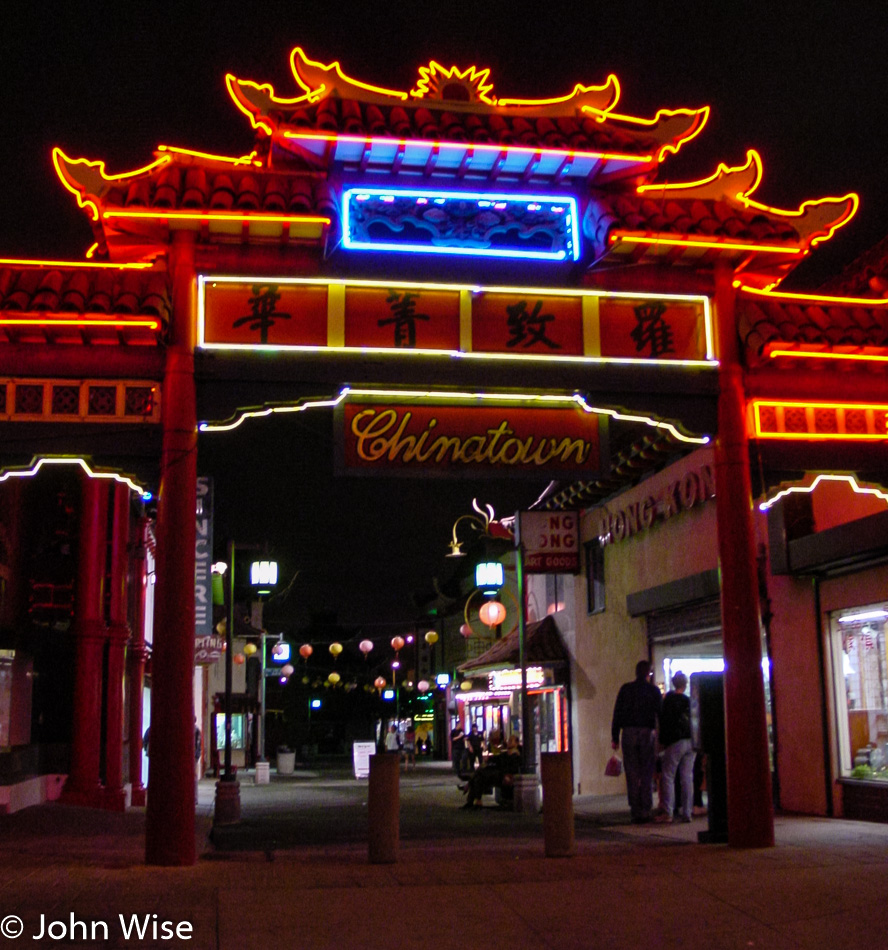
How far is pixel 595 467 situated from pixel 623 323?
1592 mm

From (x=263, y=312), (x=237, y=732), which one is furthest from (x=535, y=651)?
(x=237, y=732)

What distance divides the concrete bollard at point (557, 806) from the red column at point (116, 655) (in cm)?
1118

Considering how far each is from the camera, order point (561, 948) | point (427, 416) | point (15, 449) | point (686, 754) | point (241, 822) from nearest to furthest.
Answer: point (561, 948) → point (15, 449) → point (427, 416) → point (686, 754) → point (241, 822)

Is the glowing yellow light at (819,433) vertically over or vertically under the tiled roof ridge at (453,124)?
under

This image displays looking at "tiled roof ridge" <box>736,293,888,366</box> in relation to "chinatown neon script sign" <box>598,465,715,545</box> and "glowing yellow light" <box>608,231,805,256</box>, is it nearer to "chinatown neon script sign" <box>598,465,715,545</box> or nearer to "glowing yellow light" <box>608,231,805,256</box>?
"glowing yellow light" <box>608,231,805,256</box>

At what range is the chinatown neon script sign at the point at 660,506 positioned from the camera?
726 inches

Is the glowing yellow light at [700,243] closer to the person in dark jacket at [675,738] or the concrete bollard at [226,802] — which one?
the person in dark jacket at [675,738]

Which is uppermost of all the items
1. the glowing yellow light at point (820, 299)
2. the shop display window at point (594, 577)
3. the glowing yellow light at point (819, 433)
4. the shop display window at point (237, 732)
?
the glowing yellow light at point (820, 299)

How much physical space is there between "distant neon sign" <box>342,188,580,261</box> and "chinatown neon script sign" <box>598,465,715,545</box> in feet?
18.0

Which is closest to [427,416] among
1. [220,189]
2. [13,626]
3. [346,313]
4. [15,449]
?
[346,313]

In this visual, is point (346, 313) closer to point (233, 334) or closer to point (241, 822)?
point (233, 334)

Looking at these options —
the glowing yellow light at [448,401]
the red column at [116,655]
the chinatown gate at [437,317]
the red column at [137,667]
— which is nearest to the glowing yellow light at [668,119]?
the chinatown gate at [437,317]

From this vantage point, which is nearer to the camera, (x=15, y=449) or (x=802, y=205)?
(x=15, y=449)

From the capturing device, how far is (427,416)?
39.3 feet
